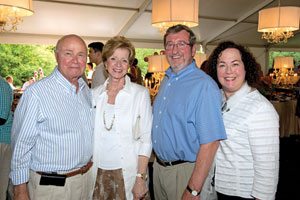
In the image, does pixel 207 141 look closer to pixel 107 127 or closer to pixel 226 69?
pixel 226 69

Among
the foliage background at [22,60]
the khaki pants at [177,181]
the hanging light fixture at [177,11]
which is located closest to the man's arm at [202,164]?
the khaki pants at [177,181]

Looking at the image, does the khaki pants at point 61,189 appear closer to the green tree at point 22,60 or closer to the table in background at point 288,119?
the table in background at point 288,119

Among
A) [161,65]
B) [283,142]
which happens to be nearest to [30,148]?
[161,65]

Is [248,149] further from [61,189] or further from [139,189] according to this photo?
[61,189]

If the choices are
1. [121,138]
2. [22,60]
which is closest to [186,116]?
[121,138]

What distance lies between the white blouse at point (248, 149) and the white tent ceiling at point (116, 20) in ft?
21.9

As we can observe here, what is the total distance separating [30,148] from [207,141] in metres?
1.12

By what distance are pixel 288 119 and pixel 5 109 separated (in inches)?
255

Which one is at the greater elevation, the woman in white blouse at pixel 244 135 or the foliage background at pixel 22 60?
the foliage background at pixel 22 60

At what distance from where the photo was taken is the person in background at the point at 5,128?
1.91 meters

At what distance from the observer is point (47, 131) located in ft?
4.99

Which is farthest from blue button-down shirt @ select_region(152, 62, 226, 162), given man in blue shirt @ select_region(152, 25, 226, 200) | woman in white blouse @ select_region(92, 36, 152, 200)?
woman in white blouse @ select_region(92, 36, 152, 200)

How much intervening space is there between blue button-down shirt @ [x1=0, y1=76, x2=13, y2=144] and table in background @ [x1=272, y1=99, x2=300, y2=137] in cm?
575

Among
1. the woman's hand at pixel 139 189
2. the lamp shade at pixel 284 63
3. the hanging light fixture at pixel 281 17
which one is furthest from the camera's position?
the lamp shade at pixel 284 63
